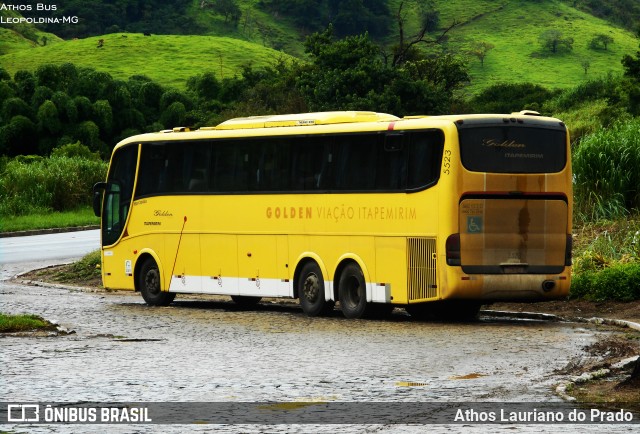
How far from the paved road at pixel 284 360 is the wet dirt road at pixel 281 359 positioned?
0.6 inches

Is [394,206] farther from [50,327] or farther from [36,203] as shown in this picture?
[36,203]

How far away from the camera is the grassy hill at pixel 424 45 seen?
443 feet

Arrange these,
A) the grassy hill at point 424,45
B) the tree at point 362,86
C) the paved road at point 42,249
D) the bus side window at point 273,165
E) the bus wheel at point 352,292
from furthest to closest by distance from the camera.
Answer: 1. the grassy hill at point 424,45
2. the tree at point 362,86
3. the paved road at point 42,249
4. the bus side window at point 273,165
5. the bus wheel at point 352,292

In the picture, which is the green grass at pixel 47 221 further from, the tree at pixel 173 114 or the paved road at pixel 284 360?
the tree at pixel 173 114

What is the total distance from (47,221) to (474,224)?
32606mm

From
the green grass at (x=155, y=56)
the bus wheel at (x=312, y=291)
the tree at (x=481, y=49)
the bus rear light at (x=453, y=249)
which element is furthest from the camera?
the tree at (x=481, y=49)

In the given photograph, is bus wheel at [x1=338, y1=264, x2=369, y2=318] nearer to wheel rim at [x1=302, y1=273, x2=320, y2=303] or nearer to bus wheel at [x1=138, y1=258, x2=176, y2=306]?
wheel rim at [x1=302, y1=273, x2=320, y2=303]

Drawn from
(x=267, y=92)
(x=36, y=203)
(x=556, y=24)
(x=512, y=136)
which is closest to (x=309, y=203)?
(x=512, y=136)

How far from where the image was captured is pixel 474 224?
20797mm

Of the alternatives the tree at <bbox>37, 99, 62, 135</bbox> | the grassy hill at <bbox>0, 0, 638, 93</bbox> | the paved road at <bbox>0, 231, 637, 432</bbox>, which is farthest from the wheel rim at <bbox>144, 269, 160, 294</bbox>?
the grassy hill at <bbox>0, 0, 638, 93</bbox>

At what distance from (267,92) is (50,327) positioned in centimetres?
6290

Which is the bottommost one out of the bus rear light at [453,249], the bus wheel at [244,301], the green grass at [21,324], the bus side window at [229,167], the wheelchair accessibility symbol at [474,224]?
the bus wheel at [244,301]

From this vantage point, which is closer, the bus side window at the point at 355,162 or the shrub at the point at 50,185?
the bus side window at the point at 355,162

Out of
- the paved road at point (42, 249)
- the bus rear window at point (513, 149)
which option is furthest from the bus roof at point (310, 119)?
the paved road at point (42, 249)
